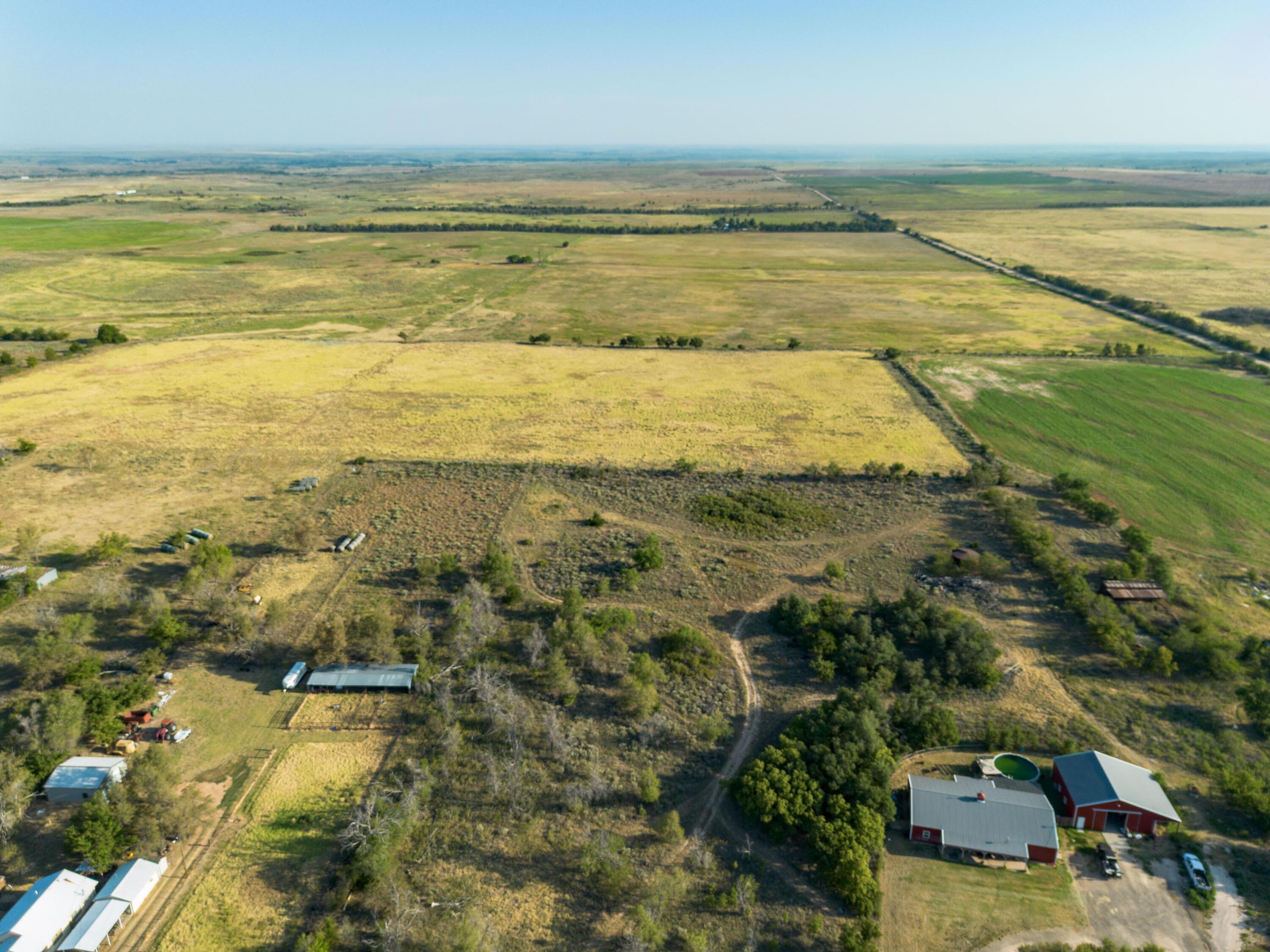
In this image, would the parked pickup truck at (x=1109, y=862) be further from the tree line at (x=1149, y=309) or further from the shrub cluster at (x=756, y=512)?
the tree line at (x=1149, y=309)

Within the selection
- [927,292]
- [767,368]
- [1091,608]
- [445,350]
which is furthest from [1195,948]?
[927,292]

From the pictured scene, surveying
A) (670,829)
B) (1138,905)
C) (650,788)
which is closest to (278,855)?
(650,788)

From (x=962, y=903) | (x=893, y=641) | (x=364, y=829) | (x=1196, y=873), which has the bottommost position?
(x=962, y=903)

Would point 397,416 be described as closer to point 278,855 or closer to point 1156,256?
point 278,855

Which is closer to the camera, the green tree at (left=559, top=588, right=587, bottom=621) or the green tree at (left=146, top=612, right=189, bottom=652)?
the green tree at (left=146, top=612, right=189, bottom=652)

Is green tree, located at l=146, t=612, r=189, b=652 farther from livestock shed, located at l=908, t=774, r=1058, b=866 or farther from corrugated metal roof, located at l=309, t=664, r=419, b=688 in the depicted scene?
livestock shed, located at l=908, t=774, r=1058, b=866

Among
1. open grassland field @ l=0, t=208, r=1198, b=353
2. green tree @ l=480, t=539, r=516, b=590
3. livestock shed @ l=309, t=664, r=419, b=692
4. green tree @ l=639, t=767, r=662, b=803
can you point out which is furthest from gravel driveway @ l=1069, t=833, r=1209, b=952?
open grassland field @ l=0, t=208, r=1198, b=353

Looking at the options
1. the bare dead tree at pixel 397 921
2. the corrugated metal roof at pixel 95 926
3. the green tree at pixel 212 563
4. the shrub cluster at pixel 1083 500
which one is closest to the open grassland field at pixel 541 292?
the shrub cluster at pixel 1083 500
